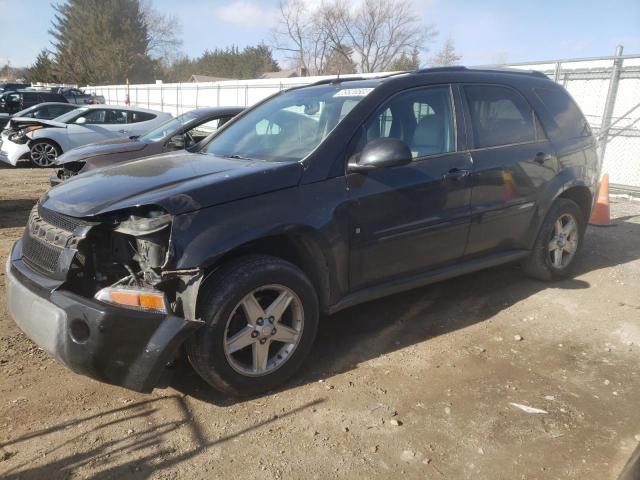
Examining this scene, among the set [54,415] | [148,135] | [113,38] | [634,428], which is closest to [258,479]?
[54,415]

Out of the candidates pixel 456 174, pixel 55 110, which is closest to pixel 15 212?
pixel 456 174

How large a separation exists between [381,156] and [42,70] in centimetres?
7163

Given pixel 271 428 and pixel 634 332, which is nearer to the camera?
pixel 271 428

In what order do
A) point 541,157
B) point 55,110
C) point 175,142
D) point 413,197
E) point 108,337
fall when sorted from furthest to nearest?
point 55,110
point 175,142
point 541,157
point 413,197
point 108,337

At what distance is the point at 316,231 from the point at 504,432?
5.05 feet

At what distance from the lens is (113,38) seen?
197 ft

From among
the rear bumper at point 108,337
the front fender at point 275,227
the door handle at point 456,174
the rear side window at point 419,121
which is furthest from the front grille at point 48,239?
the door handle at point 456,174

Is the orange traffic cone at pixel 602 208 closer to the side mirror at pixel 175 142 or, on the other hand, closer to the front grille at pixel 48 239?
the side mirror at pixel 175 142

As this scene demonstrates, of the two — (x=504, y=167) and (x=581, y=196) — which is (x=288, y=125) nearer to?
(x=504, y=167)

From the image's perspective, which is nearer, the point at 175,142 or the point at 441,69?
the point at 441,69

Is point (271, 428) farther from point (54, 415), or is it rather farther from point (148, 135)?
point (148, 135)

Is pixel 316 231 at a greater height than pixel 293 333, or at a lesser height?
greater

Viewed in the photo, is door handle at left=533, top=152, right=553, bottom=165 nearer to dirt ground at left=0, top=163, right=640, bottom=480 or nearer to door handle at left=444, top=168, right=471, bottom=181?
door handle at left=444, top=168, right=471, bottom=181

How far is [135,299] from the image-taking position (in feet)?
8.54
